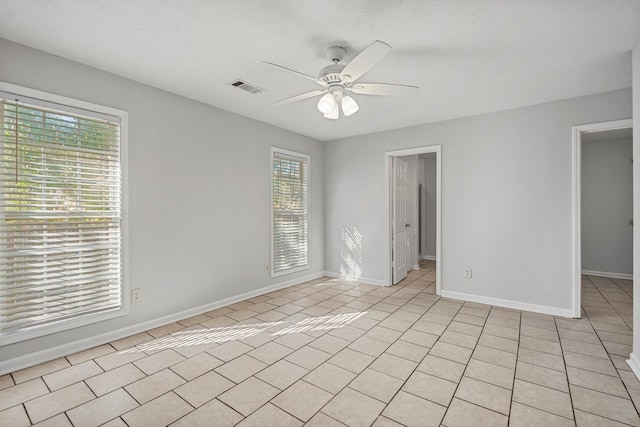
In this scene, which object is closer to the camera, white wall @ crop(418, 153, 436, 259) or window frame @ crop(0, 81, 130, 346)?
window frame @ crop(0, 81, 130, 346)

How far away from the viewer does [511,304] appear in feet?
12.3

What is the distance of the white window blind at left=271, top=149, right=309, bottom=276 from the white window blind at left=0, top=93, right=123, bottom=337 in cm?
214

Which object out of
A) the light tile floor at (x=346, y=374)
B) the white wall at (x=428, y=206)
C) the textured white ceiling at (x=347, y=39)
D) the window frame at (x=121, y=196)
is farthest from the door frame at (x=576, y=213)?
the window frame at (x=121, y=196)

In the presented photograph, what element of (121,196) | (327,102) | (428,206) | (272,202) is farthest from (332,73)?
(428,206)

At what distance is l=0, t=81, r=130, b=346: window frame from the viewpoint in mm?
2309

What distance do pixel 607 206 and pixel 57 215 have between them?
784 centimetres

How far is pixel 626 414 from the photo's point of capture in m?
1.80

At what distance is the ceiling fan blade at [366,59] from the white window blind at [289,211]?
8.35ft

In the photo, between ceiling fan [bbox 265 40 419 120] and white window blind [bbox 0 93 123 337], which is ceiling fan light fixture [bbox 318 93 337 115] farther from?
white window blind [bbox 0 93 123 337]

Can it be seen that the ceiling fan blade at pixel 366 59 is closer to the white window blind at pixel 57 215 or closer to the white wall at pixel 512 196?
the white window blind at pixel 57 215

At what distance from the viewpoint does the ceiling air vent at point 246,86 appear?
3.00 meters

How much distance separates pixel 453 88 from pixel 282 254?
3.18 m

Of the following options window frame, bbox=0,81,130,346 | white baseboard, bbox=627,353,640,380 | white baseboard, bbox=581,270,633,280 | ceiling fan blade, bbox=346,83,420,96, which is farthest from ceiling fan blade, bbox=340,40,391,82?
white baseboard, bbox=581,270,633,280

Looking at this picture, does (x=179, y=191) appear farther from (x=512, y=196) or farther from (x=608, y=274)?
(x=608, y=274)
